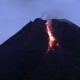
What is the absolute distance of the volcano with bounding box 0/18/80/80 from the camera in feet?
156

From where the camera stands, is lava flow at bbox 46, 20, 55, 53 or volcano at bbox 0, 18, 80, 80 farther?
lava flow at bbox 46, 20, 55, 53

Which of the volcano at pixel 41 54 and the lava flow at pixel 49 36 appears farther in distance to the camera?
the lava flow at pixel 49 36

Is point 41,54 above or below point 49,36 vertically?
below

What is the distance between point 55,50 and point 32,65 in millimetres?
2878

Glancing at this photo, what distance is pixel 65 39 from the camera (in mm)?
53781

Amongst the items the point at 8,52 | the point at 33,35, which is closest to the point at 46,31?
the point at 33,35

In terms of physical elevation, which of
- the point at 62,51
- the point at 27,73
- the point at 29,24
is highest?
the point at 29,24

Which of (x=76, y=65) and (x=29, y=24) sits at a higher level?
(x=29, y=24)

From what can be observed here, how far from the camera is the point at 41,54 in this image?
164 feet

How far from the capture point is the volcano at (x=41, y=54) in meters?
47.6

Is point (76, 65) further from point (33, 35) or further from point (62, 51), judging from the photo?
point (33, 35)

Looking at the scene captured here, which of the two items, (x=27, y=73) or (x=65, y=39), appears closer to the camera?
(x=27, y=73)

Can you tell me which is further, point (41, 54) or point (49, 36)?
point (49, 36)

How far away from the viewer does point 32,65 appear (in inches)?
1955
